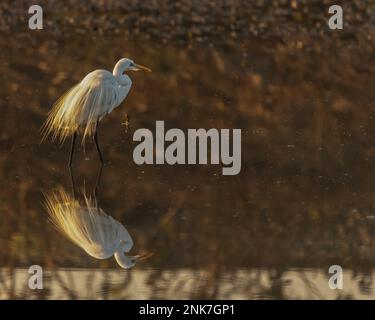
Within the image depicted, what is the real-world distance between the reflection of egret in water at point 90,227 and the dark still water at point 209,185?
0.03 m

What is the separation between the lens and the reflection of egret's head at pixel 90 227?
7059mm

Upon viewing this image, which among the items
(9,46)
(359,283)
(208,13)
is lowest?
(359,283)

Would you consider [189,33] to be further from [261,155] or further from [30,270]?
[30,270]

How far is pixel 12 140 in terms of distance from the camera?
9695mm

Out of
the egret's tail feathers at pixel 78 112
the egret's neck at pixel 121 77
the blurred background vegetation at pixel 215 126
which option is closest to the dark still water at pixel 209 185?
the blurred background vegetation at pixel 215 126

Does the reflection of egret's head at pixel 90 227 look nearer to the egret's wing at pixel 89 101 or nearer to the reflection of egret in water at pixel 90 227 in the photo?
the reflection of egret in water at pixel 90 227

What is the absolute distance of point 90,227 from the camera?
7.53 meters

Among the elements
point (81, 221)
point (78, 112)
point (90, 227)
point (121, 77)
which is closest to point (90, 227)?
point (90, 227)

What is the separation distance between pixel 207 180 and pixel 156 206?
0.75 metres

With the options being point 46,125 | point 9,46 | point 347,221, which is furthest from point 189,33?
point 347,221

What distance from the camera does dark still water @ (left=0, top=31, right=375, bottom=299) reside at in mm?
6656

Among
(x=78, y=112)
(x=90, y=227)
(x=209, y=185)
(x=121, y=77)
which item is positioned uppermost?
(x=121, y=77)

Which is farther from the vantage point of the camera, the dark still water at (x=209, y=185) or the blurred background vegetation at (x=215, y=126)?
the blurred background vegetation at (x=215, y=126)

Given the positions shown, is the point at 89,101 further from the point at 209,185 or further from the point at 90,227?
the point at 90,227
